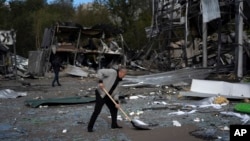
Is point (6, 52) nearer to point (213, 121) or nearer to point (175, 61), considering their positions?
point (175, 61)

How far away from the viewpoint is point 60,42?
1276 inches

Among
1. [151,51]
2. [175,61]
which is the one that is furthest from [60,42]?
[175,61]

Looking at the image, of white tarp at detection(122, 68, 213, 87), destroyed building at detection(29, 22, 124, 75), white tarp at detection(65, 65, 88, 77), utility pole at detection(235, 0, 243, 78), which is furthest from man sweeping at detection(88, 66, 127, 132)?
destroyed building at detection(29, 22, 124, 75)

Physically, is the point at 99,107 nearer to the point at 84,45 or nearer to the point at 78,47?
the point at 78,47

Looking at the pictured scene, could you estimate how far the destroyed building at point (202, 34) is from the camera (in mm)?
19531

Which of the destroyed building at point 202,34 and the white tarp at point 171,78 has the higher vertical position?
the destroyed building at point 202,34

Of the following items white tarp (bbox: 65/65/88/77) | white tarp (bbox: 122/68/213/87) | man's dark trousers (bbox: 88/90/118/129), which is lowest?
white tarp (bbox: 65/65/88/77)

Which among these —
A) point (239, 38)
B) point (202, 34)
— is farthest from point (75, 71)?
point (239, 38)

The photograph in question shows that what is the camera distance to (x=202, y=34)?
77.4 ft

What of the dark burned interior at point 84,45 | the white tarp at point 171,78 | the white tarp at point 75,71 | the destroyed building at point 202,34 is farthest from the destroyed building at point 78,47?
the white tarp at point 171,78

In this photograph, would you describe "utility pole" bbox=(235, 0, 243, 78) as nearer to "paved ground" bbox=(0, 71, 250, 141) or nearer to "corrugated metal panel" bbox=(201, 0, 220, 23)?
"corrugated metal panel" bbox=(201, 0, 220, 23)

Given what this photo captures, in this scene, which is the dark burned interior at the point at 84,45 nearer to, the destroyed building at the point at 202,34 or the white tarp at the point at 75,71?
the white tarp at the point at 75,71

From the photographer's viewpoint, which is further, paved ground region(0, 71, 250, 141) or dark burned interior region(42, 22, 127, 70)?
dark burned interior region(42, 22, 127, 70)

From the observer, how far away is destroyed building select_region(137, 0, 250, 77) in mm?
19531
